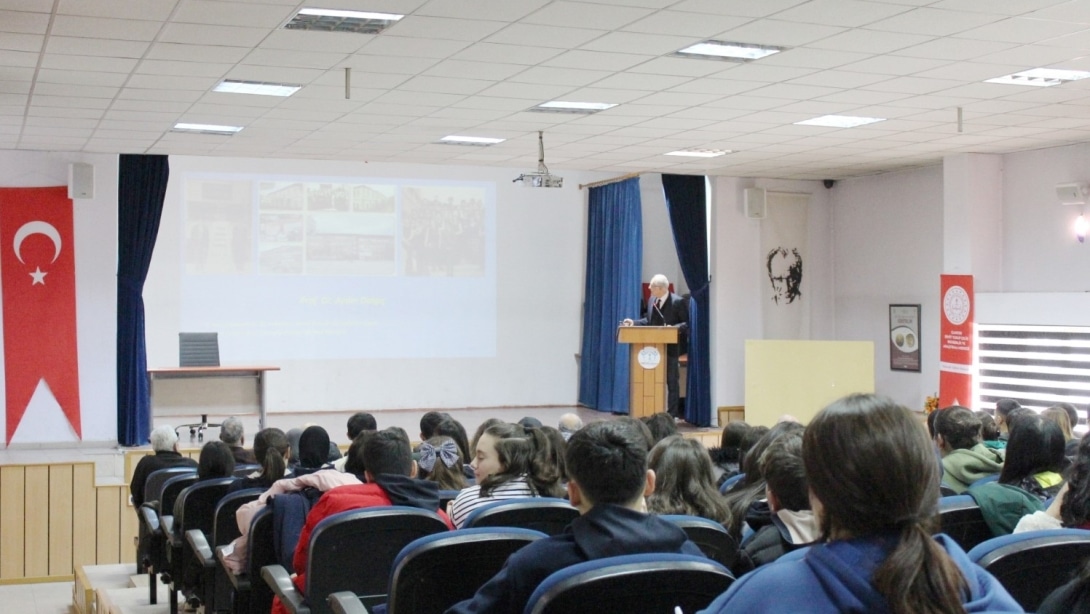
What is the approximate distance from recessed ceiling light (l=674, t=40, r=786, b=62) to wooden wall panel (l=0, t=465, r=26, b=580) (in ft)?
18.5

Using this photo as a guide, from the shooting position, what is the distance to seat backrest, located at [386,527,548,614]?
2.52m

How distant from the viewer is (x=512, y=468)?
3.73 m

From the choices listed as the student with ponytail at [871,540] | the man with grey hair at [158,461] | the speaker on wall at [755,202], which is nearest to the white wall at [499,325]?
the speaker on wall at [755,202]

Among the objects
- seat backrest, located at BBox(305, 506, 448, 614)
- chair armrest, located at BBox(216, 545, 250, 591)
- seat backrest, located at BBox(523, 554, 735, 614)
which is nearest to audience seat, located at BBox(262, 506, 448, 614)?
seat backrest, located at BBox(305, 506, 448, 614)

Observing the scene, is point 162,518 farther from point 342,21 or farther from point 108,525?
point 108,525

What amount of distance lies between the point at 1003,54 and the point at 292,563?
16.2ft

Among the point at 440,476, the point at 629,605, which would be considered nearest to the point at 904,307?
the point at 440,476

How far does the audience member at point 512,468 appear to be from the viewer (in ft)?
12.1

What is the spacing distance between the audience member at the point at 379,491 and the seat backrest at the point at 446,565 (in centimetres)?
82

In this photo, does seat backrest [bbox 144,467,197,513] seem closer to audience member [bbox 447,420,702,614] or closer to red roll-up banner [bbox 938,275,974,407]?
audience member [bbox 447,420,702,614]

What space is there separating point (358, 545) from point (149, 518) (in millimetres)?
3019

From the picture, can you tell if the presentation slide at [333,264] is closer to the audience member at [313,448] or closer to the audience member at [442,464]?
the audience member at [313,448]

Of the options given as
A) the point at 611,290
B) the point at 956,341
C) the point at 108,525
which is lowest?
the point at 108,525

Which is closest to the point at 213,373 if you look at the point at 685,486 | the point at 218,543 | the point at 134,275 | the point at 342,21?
the point at 134,275
